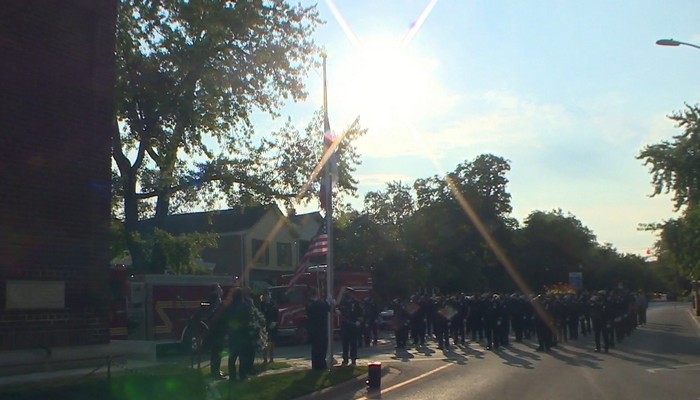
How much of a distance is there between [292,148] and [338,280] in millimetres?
5903

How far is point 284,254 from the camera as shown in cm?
5803

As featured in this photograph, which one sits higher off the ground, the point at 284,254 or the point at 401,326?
the point at 284,254

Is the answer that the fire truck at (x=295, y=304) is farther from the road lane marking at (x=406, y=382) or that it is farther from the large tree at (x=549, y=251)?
the large tree at (x=549, y=251)

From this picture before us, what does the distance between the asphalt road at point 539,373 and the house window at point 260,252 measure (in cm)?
2698

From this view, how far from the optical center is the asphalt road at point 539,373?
1512 centimetres

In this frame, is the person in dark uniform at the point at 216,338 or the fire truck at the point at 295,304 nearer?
the person in dark uniform at the point at 216,338

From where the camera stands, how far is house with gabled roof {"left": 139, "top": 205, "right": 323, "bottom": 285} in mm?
54344

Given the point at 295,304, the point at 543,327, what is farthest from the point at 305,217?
the point at 543,327

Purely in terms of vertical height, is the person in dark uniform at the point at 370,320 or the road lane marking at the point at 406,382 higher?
the person in dark uniform at the point at 370,320

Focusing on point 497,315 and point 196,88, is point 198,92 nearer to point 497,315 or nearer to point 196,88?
point 196,88

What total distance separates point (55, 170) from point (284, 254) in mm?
45296

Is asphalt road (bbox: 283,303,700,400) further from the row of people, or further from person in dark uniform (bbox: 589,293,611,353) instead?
the row of people

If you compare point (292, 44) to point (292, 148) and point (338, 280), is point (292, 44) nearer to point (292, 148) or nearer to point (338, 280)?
point (292, 148)

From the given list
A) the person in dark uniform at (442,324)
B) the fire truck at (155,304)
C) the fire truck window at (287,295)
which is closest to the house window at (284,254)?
the fire truck window at (287,295)
